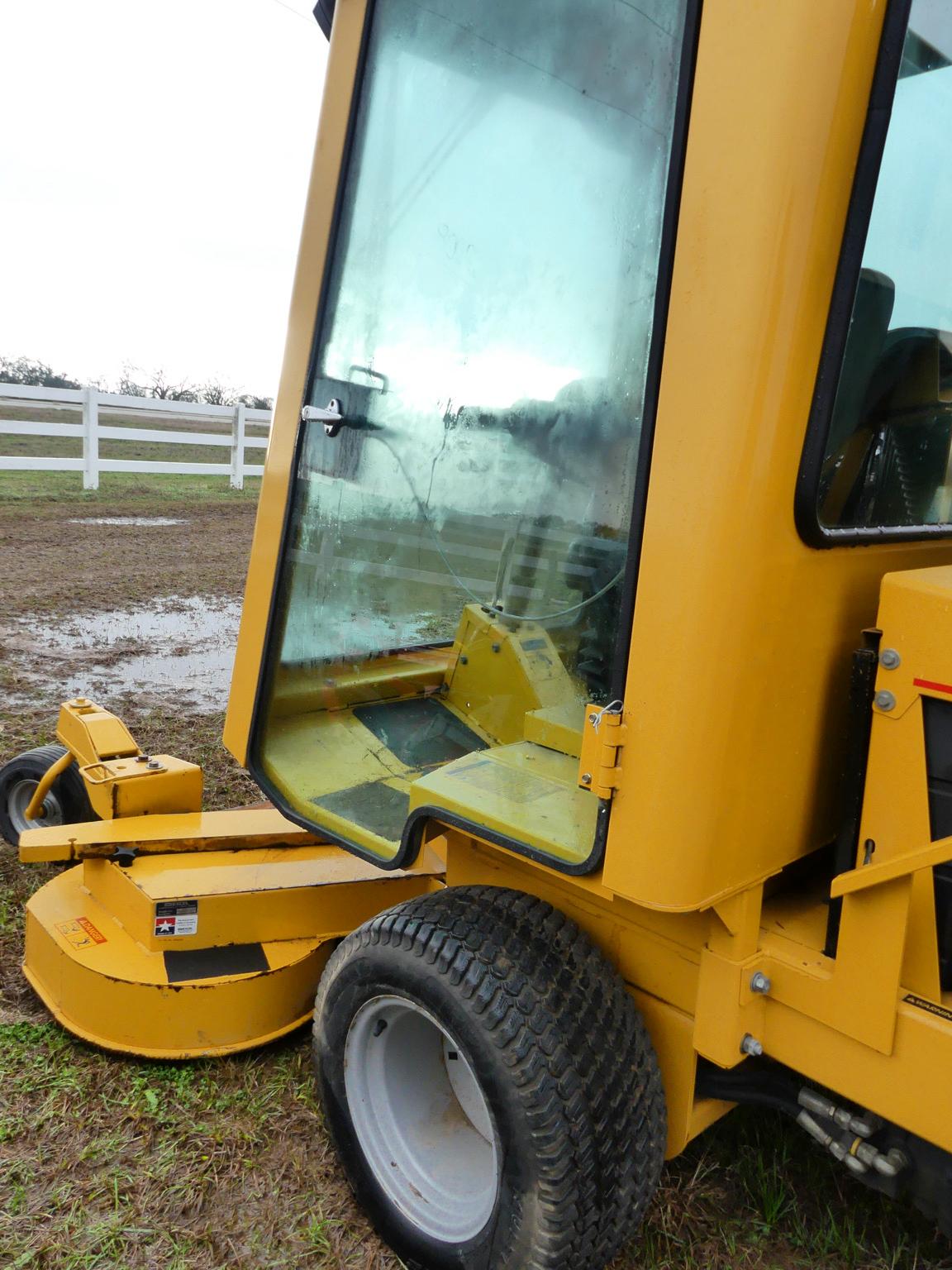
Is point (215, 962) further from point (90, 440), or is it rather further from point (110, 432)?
point (110, 432)

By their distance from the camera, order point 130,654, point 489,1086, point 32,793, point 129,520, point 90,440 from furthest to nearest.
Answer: point 90,440 → point 129,520 → point 130,654 → point 32,793 → point 489,1086

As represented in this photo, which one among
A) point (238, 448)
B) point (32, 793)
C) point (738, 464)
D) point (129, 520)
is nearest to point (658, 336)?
point (738, 464)

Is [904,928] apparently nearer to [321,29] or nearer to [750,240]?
[750,240]

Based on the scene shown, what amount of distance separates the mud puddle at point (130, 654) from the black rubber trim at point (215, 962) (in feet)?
8.95

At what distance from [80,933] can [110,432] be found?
11821mm

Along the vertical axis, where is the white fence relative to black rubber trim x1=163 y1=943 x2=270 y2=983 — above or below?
above

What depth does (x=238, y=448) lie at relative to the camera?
1505cm

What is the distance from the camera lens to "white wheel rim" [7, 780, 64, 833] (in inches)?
129

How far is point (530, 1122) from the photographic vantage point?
1619 millimetres

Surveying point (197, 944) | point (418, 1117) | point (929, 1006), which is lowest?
point (418, 1117)

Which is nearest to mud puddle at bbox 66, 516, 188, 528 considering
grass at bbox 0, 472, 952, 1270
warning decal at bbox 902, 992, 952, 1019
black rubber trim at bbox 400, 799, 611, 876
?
grass at bbox 0, 472, 952, 1270

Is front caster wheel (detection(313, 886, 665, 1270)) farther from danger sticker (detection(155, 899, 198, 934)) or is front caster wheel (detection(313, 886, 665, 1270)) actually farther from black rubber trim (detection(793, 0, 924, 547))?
black rubber trim (detection(793, 0, 924, 547))

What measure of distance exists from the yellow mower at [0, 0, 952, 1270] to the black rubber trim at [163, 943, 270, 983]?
10 millimetres

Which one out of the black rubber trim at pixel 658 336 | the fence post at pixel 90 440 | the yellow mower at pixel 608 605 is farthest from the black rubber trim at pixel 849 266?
the fence post at pixel 90 440
